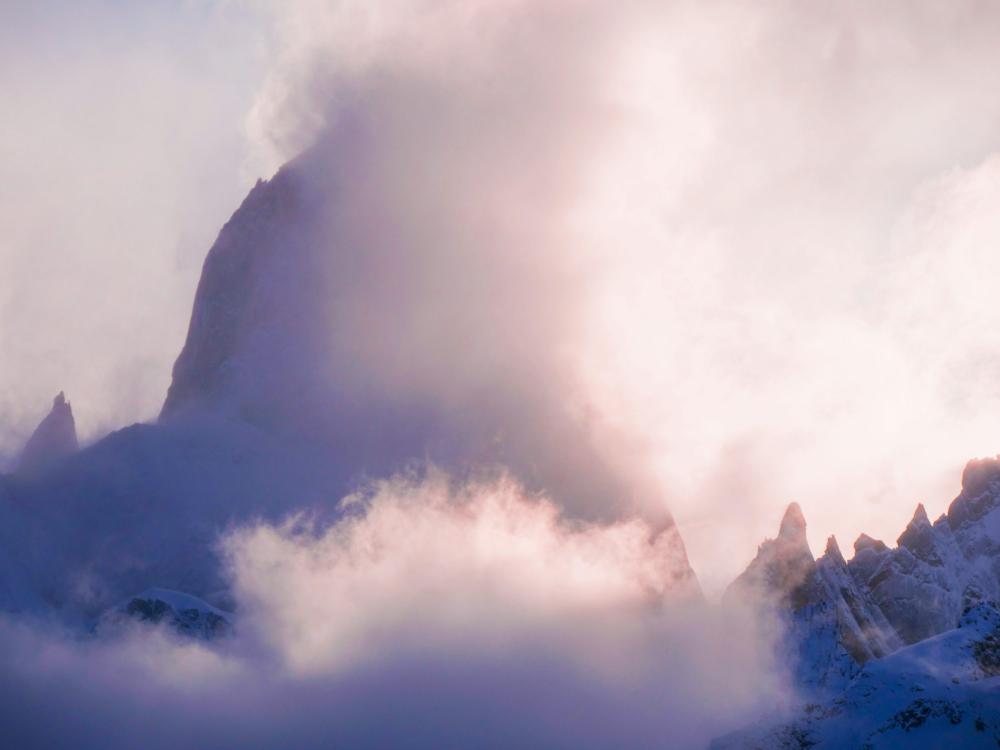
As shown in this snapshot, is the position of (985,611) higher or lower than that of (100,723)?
lower

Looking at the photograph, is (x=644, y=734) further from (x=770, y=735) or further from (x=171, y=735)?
(x=171, y=735)

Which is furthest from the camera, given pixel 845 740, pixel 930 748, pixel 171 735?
pixel 171 735

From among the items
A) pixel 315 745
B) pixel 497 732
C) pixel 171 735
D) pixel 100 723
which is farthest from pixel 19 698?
pixel 497 732

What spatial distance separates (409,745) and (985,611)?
103 m

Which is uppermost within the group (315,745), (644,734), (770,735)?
(315,745)

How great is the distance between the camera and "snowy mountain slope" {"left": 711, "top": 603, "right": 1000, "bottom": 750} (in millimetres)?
120000

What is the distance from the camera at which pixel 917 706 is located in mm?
125125

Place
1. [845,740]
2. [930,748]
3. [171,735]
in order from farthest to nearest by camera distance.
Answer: [171,735] → [845,740] → [930,748]

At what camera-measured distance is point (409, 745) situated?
641 feet

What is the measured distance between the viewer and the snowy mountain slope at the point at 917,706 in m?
120

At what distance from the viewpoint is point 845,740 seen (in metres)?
130

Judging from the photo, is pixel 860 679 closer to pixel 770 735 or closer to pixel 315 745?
pixel 770 735

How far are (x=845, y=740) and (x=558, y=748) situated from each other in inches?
2895

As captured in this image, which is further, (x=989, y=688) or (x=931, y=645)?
(x=931, y=645)
